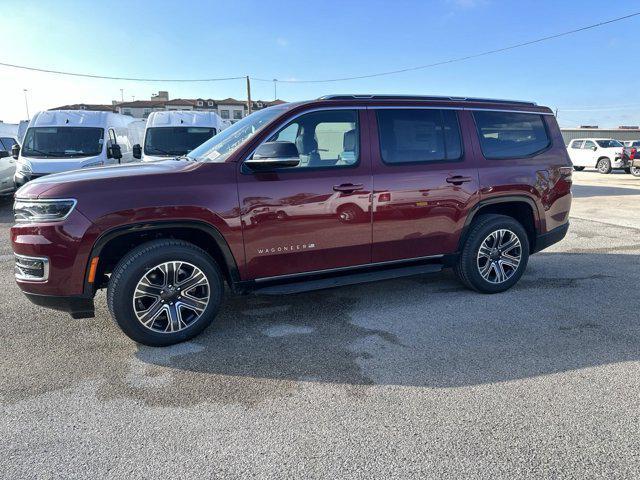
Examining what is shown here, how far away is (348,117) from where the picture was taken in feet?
13.4

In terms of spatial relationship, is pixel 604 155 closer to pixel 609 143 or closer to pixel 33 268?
pixel 609 143

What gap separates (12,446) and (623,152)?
2705 cm

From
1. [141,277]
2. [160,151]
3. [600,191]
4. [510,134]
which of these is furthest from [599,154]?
[141,277]

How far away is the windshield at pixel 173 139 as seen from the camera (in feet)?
34.9

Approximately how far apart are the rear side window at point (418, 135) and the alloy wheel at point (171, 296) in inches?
79.2

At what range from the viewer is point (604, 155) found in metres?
23.6

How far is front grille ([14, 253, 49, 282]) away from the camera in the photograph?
10.7 feet

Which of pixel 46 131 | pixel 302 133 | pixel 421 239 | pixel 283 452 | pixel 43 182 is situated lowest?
pixel 283 452

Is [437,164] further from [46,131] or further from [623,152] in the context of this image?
[623,152]

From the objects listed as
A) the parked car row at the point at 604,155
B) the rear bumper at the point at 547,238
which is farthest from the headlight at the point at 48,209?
the parked car row at the point at 604,155

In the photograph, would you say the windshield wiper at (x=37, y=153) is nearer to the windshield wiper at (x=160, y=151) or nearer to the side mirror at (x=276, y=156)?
the windshield wiper at (x=160, y=151)

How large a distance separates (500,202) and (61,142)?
10.3 metres

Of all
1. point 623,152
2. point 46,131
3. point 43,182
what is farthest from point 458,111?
point 623,152

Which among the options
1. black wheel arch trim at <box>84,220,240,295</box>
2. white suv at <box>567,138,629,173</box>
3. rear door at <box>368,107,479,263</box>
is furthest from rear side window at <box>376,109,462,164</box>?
white suv at <box>567,138,629,173</box>
